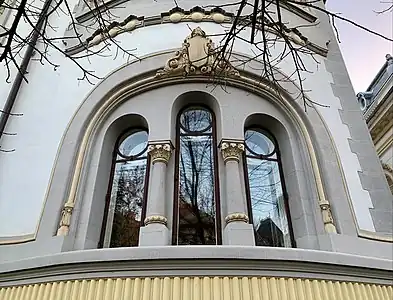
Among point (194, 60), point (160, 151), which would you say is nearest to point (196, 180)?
point (160, 151)

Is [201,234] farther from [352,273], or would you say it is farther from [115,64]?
[115,64]

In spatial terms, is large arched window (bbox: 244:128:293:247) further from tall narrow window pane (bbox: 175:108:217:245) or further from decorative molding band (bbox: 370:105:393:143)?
decorative molding band (bbox: 370:105:393:143)

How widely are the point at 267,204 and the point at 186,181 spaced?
106cm

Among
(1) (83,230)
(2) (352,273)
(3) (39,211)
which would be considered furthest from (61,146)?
(2) (352,273)

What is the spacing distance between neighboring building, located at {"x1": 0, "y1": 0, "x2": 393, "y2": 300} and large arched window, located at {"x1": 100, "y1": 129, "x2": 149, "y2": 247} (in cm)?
2

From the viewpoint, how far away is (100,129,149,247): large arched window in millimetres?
4414

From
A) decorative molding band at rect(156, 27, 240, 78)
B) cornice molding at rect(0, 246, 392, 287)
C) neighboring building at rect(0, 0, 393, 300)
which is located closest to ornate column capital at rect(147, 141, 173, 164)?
neighboring building at rect(0, 0, 393, 300)

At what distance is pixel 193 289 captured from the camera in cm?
337

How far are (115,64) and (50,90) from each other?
1.11 meters

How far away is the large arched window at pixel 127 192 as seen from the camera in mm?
4414

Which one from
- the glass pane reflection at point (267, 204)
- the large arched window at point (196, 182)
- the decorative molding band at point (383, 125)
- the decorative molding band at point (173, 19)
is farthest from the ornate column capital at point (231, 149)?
the decorative molding band at point (383, 125)

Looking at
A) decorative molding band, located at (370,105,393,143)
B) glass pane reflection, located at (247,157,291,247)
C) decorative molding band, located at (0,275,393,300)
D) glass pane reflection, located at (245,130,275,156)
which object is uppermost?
decorative molding band, located at (370,105,393,143)

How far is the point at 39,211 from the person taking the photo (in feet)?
14.6

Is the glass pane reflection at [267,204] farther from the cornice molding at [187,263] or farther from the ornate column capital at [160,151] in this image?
the ornate column capital at [160,151]
